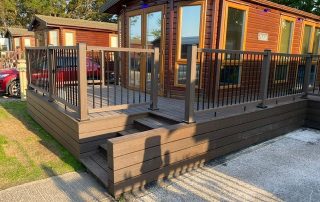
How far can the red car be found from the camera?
8.20 metres

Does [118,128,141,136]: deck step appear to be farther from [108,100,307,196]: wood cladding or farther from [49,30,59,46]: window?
[49,30,59,46]: window

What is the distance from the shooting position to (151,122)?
3.96 meters

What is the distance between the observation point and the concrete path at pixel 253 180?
289cm

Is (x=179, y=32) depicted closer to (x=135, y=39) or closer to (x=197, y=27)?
(x=197, y=27)

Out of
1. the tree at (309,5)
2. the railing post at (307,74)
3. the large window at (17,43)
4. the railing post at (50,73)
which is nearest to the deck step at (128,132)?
the railing post at (50,73)

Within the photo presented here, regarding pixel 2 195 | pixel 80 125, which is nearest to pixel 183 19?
pixel 80 125

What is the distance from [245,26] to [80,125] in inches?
165

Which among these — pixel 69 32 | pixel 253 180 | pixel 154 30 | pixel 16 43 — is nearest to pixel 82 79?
pixel 253 180

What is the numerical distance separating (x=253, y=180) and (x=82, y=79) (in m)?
2.57

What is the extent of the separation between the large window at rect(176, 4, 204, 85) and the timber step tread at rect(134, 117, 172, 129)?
1.85 m

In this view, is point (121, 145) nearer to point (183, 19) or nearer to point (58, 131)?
point (58, 131)

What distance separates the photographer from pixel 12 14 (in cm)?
3020

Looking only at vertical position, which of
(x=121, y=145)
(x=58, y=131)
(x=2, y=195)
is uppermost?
(x=121, y=145)

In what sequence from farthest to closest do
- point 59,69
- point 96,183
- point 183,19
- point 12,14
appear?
point 12,14 → point 183,19 → point 59,69 → point 96,183
